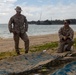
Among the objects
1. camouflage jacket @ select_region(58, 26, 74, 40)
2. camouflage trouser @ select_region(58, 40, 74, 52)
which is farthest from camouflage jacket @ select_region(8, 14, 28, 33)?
camouflage trouser @ select_region(58, 40, 74, 52)

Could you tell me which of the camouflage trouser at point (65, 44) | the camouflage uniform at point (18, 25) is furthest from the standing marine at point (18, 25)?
the camouflage trouser at point (65, 44)

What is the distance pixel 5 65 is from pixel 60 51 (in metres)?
3.21

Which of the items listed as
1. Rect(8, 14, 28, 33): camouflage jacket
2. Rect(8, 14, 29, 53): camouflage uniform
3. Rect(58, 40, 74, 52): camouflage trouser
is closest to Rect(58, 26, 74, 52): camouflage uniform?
Rect(58, 40, 74, 52): camouflage trouser

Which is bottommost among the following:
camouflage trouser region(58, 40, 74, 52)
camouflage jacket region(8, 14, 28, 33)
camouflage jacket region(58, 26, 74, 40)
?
camouflage trouser region(58, 40, 74, 52)

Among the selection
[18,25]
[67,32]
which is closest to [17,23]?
[18,25]

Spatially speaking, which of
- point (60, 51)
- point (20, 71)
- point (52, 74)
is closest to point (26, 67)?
point (20, 71)

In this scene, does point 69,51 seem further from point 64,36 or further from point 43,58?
point 43,58

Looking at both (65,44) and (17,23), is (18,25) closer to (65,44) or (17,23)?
(17,23)

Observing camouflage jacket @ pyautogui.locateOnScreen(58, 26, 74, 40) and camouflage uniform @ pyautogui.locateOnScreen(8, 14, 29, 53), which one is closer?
camouflage uniform @ pyautogui.locateOnScreen(8, 14, 29, 53)

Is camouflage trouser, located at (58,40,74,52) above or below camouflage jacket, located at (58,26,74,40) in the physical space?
below

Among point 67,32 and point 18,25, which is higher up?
point 18,25

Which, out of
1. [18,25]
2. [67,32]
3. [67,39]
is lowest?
[67,39]

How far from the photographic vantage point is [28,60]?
9578mm

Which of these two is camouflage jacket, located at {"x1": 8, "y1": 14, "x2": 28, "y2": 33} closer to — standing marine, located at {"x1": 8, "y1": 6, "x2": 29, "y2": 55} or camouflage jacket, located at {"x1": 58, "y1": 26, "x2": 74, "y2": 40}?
standing marine, located at {"x1": 8, "y1": 6, "x2": 29, "y2": 55}
